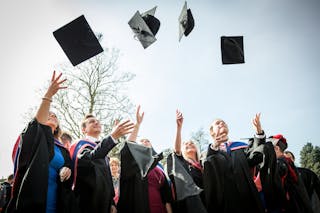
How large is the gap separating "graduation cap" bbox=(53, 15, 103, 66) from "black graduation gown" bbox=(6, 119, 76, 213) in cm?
200

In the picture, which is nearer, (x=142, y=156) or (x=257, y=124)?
(x=142, y=156)

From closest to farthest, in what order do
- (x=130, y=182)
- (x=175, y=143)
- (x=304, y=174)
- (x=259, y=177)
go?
(x=130, y=182)
(x=175, y=143)
(x=259, y=177)
(x=304, y=174)

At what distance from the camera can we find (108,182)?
8.79ft

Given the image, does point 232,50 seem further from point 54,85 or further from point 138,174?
point 54,85

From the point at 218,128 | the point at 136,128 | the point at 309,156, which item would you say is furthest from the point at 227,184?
the point at 309,156

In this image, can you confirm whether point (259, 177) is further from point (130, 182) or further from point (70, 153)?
point (70, 153)

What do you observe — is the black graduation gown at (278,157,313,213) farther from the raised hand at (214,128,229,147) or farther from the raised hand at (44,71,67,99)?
the raised hand at (44,71,67,99)

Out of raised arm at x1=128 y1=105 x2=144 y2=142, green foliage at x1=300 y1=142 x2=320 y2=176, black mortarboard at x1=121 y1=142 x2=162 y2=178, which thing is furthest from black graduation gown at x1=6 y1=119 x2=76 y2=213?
green foliage at x1=300 y1=142 x2=320 y2=176

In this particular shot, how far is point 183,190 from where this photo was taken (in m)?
3.06

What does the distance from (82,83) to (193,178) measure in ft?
28.9

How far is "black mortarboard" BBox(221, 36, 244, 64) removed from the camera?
4801mm

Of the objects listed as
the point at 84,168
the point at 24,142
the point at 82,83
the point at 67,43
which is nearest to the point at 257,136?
the point at 84,168

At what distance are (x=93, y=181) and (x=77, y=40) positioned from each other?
7.89ft

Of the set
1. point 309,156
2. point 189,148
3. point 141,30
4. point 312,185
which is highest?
point 141,30
